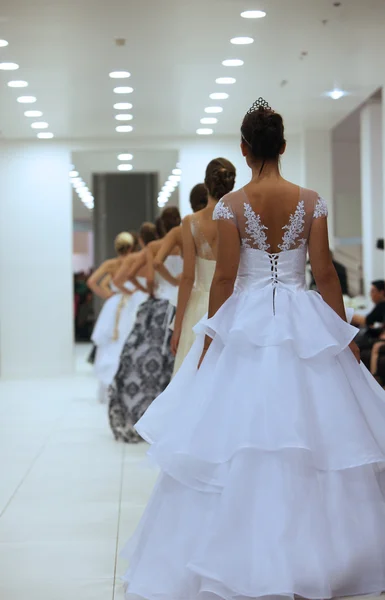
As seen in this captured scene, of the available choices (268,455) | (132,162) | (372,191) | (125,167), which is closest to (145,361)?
(268,455)

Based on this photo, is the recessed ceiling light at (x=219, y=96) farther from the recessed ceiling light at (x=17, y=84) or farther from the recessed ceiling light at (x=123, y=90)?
the recessed ceiling light at (x=17, y=84)

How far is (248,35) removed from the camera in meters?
7.40

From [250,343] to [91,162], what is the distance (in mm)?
10149

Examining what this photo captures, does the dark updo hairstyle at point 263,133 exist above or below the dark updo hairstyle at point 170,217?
below

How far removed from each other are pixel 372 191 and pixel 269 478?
9.16 m

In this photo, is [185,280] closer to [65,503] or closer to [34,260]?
[65,503]

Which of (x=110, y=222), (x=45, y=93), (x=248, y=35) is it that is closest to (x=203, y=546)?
(x=248, y=35)

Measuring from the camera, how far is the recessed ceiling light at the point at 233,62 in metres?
8.23

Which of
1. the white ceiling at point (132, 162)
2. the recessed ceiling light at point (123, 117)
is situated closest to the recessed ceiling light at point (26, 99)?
the recessed ceiling light at point (123, 117)

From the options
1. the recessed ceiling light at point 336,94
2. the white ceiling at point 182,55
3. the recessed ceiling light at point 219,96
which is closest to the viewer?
the white ceiling at point 182,55

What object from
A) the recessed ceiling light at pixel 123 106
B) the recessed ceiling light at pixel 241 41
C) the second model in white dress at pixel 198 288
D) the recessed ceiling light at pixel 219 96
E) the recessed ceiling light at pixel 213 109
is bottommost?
the second model in white dress at pixel 198 288

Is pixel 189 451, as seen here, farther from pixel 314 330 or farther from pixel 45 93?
pixel 45 93

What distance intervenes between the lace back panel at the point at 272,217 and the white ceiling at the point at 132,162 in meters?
9.27

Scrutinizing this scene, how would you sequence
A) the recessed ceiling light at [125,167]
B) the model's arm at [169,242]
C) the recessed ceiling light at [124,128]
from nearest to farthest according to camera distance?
the model's arm at [169,242] → the recessed ceiling light at [124,128] → the recessed ceiling light at [125,167]
